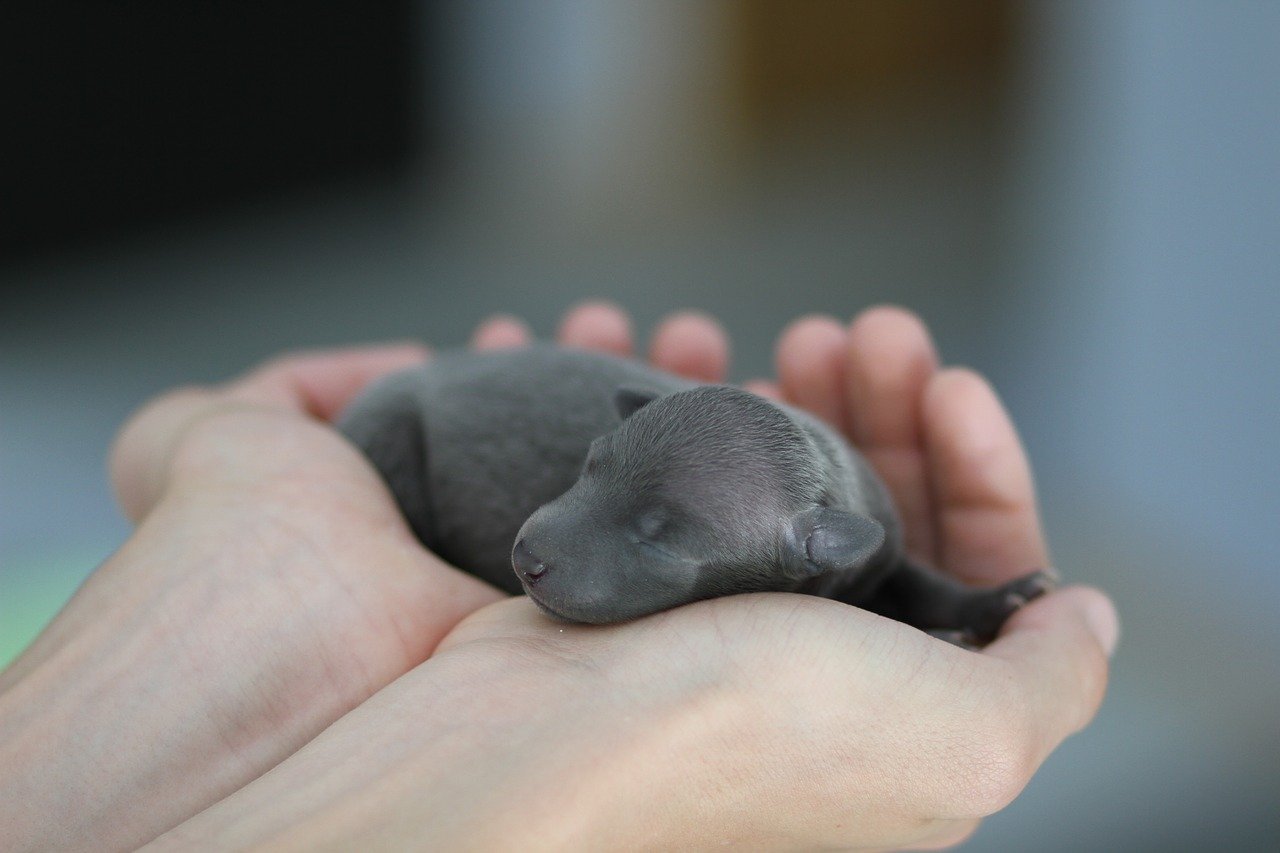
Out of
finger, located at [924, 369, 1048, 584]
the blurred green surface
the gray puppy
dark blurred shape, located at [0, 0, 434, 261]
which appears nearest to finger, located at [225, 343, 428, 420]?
the gray puppy

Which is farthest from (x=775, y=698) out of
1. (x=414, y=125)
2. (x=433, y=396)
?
(x=414, y=125)

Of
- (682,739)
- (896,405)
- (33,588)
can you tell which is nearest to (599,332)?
(896,405)

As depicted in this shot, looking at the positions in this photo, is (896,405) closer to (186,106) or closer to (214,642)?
(214,642)

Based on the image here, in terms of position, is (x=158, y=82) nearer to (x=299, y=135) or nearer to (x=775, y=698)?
(x=299, y=135)

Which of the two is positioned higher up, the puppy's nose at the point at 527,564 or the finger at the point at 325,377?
the puppy's nose at the point at 527,564

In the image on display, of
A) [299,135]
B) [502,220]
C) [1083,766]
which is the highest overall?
[299,135]

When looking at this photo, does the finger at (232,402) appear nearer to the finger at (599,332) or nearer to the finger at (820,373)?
the finger at (599,332)

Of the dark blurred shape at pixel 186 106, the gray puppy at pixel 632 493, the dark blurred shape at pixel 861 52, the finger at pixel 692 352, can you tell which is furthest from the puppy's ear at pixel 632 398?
the dark blurred shape at pixel 186 106
